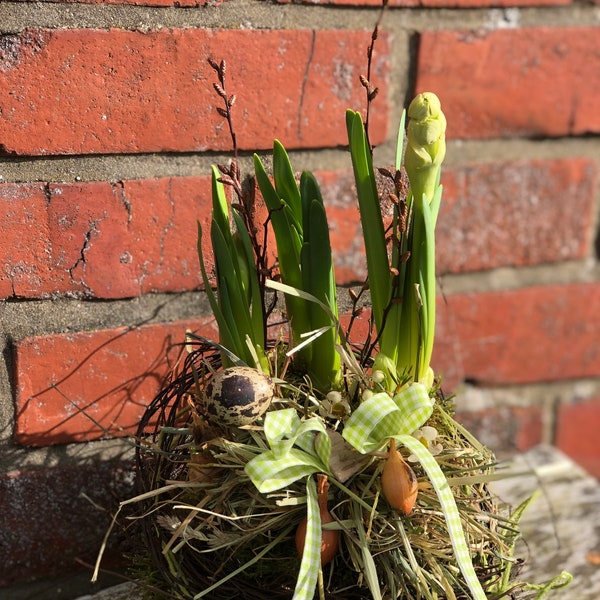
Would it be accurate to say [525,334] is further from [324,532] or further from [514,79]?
[324,532]

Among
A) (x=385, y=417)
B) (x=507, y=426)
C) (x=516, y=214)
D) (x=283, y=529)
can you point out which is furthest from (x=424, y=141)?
(x=507, y=426)

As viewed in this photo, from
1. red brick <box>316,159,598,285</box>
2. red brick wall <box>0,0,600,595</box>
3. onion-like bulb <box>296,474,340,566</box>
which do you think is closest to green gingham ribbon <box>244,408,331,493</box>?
onion-like bulb <box>296,474,340,566</box>

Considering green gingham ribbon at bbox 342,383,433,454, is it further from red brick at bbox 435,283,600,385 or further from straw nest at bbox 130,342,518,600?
red brick at bbox 435,283,600,385

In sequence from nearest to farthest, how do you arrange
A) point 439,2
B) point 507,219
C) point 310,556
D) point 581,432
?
point 310,556 < point 439,2 < point 507,219 < point 581,432

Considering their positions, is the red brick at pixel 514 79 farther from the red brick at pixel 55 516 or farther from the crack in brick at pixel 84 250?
the red brick at pixel 55 516

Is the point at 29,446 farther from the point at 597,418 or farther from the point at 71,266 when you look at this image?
the point at 597,418

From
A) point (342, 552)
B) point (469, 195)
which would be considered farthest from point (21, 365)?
point (469, 195)
